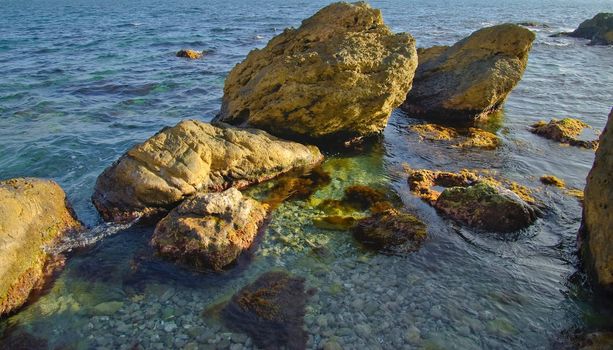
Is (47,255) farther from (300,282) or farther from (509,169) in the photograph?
(509,169)

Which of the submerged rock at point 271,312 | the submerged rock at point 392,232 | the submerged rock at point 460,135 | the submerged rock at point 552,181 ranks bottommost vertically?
the submerged rock at point 271,312

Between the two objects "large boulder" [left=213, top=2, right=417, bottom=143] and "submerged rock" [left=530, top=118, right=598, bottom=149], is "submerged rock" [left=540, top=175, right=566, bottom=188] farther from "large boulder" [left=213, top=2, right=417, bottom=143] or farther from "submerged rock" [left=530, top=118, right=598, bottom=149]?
"large boulder" [left=213, top=2, right=417, bottom=143]

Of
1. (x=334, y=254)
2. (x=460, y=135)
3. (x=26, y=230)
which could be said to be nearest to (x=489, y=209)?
(x=334, y=254)

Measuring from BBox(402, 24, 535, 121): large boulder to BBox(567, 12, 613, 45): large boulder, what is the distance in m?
31.6

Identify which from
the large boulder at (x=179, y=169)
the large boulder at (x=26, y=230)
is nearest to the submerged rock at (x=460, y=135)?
the large boulder at (x=179, y=169)

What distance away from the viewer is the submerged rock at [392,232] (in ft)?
36.8

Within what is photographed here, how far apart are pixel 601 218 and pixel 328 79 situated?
929 centimetres

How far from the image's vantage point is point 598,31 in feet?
159

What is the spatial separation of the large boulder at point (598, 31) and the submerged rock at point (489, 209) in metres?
43.2

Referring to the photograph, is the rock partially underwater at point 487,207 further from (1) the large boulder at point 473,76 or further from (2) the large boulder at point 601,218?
(1) the large boulder at point 473,76

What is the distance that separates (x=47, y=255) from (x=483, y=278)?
33.0 feet

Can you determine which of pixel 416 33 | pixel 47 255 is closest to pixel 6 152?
pixel 47 255

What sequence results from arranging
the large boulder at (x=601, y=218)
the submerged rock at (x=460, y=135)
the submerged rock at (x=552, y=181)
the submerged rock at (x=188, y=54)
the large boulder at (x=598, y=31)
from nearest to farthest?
the large boulder at (x=601, y=218) < the submerged rock at (x=552, y=181) < the submerged rock at (x=460, y=135) < the submerged rock at (x=188, y=54) < the large boulder at (x=598, y=31)

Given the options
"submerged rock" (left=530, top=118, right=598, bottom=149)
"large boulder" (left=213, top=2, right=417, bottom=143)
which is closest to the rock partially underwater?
"large boulder" (left=213, top=2, right=417, bottom=143)
